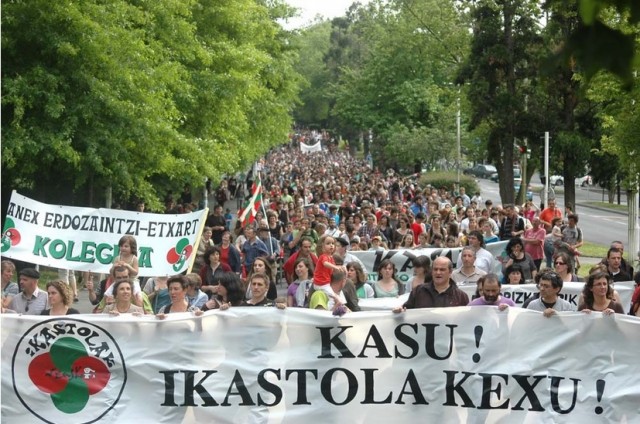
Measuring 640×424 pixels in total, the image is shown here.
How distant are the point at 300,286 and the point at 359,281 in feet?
4.02

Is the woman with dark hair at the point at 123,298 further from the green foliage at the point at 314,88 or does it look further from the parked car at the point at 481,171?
the green foliage at the point at 314,88

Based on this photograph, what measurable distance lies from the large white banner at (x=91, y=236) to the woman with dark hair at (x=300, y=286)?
1.71 metres

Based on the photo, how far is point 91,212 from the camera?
14406 millimetres

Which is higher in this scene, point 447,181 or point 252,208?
point 252,208

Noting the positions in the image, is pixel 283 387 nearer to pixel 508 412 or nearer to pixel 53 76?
pixel 508 412

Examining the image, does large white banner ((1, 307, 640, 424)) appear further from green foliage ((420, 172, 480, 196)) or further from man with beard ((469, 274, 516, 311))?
green foliage ((420, 172, 480, 196))

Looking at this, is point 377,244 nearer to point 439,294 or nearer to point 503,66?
point 439,294

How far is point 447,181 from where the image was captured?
55.9 metres

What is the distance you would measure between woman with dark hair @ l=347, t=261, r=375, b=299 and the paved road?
981 inches

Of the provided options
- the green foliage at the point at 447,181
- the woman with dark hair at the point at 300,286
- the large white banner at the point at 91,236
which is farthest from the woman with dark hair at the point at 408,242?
the green foliage at the point at 447,181

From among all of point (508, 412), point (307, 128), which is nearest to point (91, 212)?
point (508, 412)

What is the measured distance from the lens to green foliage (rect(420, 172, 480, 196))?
53531 mm

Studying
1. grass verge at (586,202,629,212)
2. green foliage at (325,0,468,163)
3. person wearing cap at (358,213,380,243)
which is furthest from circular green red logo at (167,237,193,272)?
grass verge at (586,202,629,212)

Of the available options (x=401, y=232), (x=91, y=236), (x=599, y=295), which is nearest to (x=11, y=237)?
(x=91, y=236)
